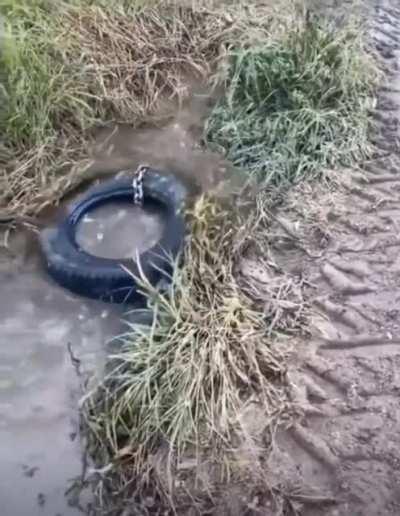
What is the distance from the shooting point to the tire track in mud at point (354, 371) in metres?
2.42

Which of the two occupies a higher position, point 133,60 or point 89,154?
point 133,60

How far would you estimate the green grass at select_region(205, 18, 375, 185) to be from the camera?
149 inches

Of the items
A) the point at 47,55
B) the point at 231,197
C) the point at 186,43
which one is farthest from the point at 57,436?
the point at 186,43

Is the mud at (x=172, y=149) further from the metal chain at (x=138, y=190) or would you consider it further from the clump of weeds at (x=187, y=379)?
the clump of weeds at (x=187, y=379)

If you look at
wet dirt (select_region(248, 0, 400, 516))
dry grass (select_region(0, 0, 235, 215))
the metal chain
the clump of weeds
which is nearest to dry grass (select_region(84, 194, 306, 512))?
the clump of weeds

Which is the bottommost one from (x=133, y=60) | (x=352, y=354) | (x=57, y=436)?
(x=57, y=436)

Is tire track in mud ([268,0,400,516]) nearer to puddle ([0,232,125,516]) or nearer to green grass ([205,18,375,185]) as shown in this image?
green grass ([205,18,375,185])

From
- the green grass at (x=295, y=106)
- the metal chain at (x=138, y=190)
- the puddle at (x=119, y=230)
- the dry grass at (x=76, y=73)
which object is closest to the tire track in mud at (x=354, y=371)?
the green grass at (x=295, y=106)

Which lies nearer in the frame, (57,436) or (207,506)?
(207,506)

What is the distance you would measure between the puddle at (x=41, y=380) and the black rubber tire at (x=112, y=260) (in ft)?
0.22

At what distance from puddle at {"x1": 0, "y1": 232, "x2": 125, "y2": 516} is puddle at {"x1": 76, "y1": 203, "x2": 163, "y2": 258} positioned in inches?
10.8

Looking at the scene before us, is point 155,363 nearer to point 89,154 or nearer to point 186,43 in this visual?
point 89,154

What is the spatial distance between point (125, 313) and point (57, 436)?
2.03 feet

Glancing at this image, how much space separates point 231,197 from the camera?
Result: 3.65 m
